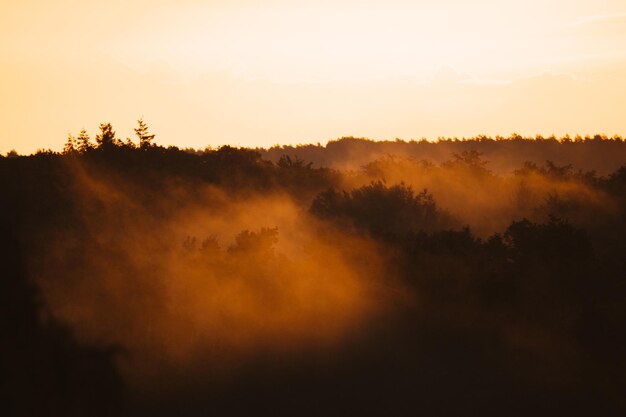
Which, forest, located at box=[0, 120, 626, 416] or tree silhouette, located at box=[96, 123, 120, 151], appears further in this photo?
tree silhouette, located at box=[96, 123, 120, 151]

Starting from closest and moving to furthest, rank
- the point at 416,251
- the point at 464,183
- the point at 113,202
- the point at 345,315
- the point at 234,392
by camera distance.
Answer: the point at 234,392, the point at 345,315, the point at 416,251, the point at 113,202, the point at 464,183

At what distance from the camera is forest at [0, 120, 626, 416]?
1988 centimetres

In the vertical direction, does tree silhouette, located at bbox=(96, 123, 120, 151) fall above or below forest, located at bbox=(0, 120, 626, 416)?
above

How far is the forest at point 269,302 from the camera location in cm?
1988

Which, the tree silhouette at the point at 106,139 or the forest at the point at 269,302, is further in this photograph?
the tree silhouette at the point at 106,139

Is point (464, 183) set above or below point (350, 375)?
above

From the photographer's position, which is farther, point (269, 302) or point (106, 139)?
point (106, 139)

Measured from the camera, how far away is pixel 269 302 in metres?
25.8

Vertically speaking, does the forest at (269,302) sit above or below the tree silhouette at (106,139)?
below

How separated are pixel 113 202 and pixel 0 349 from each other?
17905mm

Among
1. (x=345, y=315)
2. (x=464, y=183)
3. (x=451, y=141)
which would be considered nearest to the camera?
(x=345, y=315)

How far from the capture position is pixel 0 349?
48.4 ft

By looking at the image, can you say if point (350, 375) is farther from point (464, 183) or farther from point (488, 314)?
point (464, 183)

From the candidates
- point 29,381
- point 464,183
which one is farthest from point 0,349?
point 464,183
